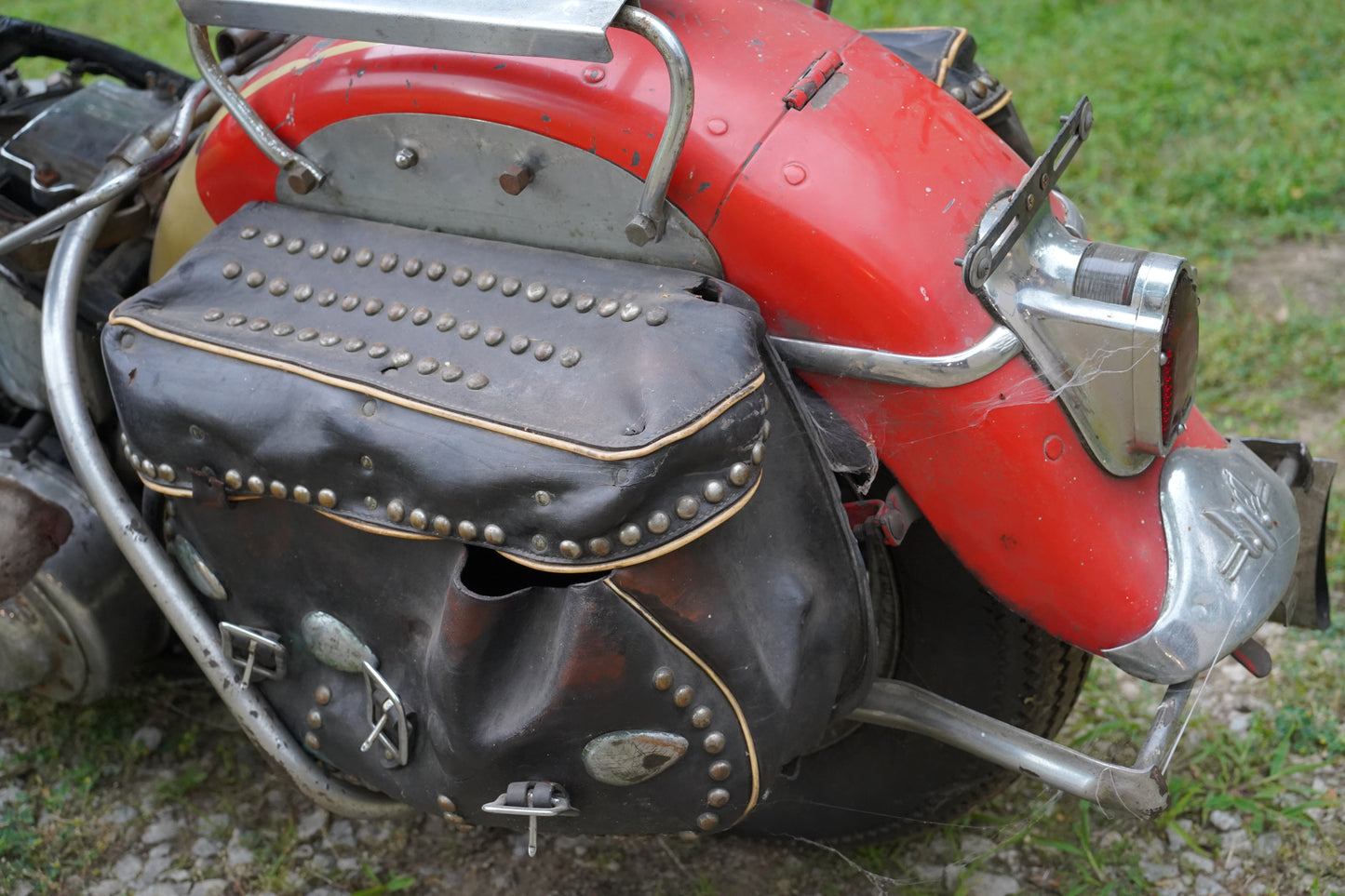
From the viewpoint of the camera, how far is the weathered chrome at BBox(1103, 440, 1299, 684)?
1.35 meters

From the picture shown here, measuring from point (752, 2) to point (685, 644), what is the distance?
2.66 feet

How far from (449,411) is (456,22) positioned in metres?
0.42

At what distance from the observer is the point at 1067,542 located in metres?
A: 1.35

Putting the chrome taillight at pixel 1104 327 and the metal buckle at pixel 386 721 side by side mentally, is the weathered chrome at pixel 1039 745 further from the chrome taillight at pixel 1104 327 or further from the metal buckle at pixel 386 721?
the metal buckle at pixel 386 721

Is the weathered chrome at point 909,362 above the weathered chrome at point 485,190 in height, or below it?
below

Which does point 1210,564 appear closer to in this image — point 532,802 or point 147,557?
point 532,802

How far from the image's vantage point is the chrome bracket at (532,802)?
1302mm

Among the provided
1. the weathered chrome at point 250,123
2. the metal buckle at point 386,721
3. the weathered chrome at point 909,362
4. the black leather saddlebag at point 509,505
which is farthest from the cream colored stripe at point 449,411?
the metal buckle at point 386,721

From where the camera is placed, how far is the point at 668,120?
122 cm

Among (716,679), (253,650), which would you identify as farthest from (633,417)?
(253,650)

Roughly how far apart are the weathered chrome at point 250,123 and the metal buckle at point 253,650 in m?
0.58

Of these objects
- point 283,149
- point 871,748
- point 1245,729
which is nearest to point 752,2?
point 283,149

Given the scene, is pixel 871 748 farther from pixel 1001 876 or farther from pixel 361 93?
pixel 361 93

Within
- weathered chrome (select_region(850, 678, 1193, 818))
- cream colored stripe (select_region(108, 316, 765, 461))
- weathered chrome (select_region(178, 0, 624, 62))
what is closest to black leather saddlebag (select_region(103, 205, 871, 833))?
cream colored stripe (select_region(108, 316, 765, 461))
